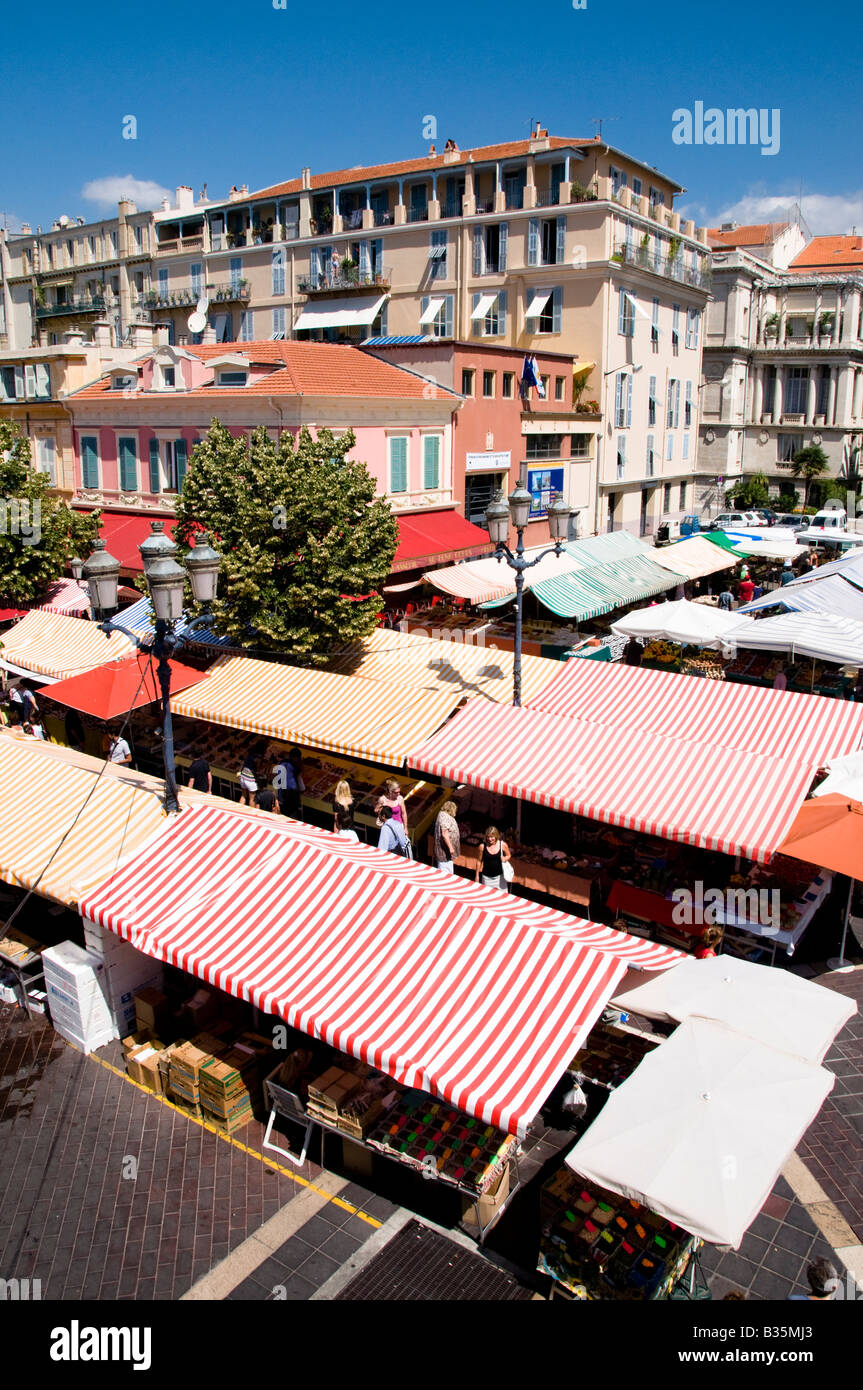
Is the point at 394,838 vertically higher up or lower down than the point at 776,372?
lower down

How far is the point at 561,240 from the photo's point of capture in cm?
3528

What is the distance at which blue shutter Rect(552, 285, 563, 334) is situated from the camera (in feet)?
117

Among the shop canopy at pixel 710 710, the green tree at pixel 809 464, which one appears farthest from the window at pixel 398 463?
the green tree at pixel 809 464

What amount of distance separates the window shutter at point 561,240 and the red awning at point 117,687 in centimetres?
2672

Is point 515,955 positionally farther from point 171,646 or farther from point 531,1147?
point 171,646

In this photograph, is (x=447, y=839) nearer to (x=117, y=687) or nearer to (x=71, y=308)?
(x=117, y=687)

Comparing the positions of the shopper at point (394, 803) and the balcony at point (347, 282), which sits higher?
the balcony at point (347, 282)

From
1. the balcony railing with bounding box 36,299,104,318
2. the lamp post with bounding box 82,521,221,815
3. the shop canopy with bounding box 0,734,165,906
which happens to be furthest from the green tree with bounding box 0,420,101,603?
the balcony railing with bounding box 36,299,104,318

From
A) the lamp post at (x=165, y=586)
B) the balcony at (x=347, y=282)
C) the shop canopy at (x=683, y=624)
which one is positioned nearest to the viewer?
the lamp post at (x=165, y=586)

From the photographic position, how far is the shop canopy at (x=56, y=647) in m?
17.4

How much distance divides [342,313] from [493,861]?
108 ft

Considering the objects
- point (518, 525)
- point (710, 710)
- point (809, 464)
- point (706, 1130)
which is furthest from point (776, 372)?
point (706, 1130)

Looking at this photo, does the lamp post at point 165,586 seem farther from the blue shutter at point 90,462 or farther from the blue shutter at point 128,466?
the blue shutter at point 90,462

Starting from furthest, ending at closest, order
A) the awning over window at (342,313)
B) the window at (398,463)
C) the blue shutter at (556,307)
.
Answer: the awning over window at (342,313) < the blue shutter at (556,307) < the window at (398,463)
